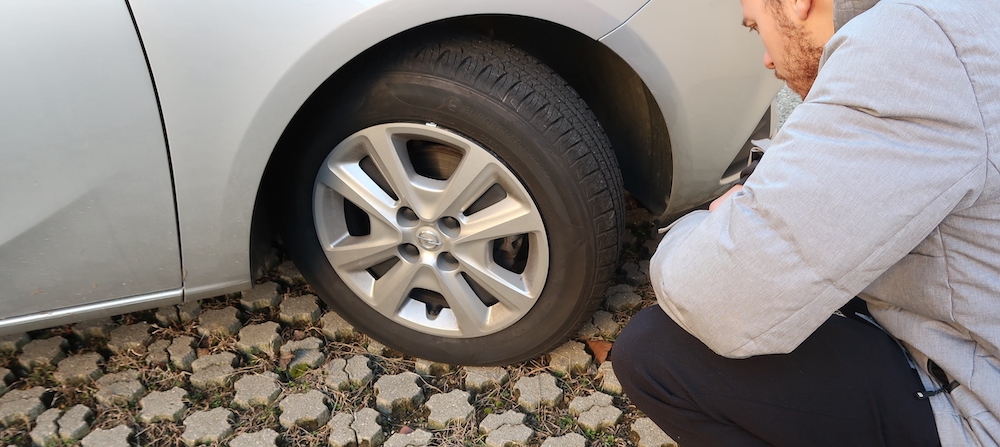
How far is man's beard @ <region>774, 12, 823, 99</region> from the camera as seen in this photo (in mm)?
1136

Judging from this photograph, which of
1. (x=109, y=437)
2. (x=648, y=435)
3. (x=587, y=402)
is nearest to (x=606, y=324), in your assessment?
(x=587, y=402)

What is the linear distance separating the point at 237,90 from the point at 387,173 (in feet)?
1.26

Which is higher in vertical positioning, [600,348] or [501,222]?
[501,222]

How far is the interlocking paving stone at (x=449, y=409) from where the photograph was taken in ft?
6.07

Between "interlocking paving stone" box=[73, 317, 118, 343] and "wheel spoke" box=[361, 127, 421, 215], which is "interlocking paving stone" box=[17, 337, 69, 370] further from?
"wheel spoke" box=[361, 127, 421, 215]

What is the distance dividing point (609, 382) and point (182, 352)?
115 centimetres

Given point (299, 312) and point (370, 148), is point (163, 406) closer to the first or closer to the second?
point (299, 312)

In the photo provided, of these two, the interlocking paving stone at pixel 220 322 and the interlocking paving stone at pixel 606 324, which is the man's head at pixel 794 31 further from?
the interlocking paving stone at pixel 220 322

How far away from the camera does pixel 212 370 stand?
2035 mm

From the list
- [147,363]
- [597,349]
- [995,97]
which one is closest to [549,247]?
[597,349]

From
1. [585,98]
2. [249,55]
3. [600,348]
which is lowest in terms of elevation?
[600,348]

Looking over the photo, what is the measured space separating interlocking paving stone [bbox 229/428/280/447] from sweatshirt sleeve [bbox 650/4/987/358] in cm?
116

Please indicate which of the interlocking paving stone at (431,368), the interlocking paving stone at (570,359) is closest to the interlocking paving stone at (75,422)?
the interlocking paving stone at (431,368)

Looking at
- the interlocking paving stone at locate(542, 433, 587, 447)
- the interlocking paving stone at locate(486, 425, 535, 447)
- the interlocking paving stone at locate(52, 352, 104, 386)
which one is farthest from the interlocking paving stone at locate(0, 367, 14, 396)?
the interlocking paving stone at locate(542, 433, 587, 447)
